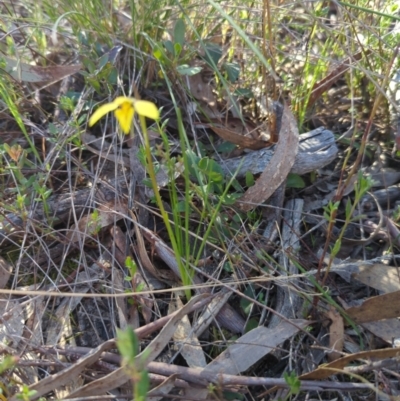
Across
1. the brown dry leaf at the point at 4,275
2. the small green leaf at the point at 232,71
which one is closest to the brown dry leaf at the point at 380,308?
the small green leaf at the point at 232,71

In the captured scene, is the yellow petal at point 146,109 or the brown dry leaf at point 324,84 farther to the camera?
the brown dry leaf at point 324,84

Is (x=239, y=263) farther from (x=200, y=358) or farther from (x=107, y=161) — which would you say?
(x=107, y=161)

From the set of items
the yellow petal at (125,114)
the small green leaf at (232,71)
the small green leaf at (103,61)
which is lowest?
the small green leaf at (232,71)

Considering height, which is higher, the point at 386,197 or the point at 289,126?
the point at 289,126

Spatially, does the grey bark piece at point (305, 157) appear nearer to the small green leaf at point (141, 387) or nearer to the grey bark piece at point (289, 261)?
the grey bark piece at point (289, 261)

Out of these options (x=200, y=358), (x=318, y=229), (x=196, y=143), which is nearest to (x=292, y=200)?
(x=318, y=229)

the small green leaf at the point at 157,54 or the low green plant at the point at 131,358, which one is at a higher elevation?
Answer: the small green leaf at the point at 157,54

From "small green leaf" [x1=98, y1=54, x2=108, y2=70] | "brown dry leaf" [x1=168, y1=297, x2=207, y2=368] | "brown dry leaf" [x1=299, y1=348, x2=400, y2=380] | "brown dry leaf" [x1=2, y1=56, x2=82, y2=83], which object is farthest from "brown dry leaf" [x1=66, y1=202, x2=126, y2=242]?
"brown dry leaf" [x1=299, y1=348, x2=400, y2=380]
